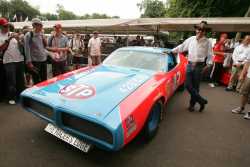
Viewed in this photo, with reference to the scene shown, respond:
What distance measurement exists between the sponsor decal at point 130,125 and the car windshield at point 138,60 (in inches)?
67.1

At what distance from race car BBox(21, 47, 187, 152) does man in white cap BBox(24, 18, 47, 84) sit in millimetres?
1445

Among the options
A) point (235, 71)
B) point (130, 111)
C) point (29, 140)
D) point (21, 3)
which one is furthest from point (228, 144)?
point (21, 3)

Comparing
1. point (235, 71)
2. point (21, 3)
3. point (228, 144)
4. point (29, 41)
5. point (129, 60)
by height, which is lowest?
point (228, 144)

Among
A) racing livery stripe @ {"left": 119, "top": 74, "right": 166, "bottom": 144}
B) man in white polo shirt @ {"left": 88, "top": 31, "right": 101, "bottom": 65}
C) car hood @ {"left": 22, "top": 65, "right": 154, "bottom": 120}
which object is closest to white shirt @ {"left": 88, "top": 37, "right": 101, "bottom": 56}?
man in white polo shirt @ {"left": 88, "top": 31, "right": 101, "bottom": 65}

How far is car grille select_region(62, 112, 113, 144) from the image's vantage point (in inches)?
83.6

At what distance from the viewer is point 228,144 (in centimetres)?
313

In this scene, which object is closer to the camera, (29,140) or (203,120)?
(29,140)

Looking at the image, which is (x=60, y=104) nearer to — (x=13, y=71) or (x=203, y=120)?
(x=13, y=71)

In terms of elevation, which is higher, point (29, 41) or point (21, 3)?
point (21, 3)

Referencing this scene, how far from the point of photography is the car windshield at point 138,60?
3.87 m

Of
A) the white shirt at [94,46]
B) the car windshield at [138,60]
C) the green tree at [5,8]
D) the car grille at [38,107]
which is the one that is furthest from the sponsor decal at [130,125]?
the green tree at [5,8]

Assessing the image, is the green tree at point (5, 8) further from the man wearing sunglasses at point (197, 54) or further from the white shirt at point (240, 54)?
the man wearing sunglasses at point (197, 54)

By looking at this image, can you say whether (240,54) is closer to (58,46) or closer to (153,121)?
(153,121)

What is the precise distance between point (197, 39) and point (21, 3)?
86.4m
